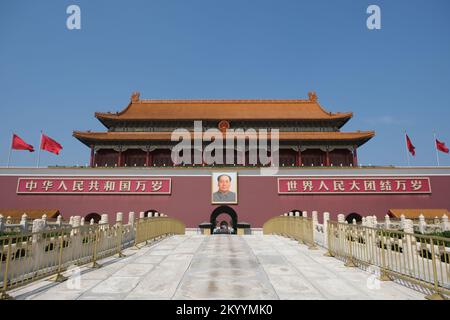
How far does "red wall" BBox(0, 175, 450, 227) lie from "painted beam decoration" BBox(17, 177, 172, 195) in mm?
382

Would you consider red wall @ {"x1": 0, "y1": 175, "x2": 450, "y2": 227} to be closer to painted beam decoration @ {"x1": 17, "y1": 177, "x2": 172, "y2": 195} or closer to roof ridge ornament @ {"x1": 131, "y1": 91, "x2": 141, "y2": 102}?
painted beam decoration @ {"x1": 17, "y1": 177, "x2": 172, "y2": 195}

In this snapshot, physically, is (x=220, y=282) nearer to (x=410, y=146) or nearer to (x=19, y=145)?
(x=19, y=145)

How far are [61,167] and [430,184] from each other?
28300 millimetres

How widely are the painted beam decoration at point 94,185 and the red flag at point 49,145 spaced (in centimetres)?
230

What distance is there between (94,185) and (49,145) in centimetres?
490

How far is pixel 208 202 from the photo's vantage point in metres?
22.4

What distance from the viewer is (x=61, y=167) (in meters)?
22.6

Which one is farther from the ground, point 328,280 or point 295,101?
point 295,101

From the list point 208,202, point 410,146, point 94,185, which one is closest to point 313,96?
point 410,146

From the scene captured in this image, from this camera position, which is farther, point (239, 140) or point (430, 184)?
point (239, 140)

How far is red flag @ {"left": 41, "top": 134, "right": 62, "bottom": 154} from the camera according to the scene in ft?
74.5
